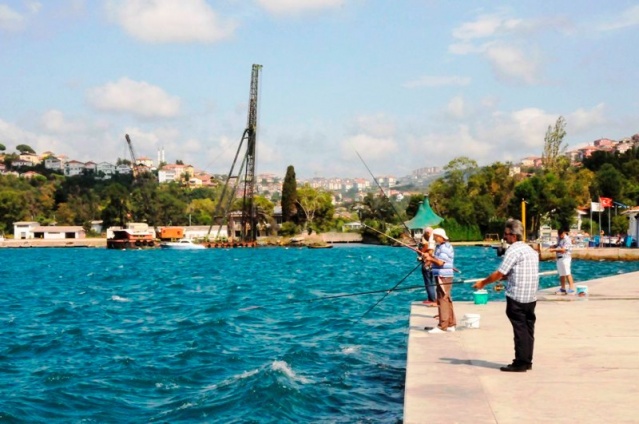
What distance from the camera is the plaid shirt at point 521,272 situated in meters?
9.72

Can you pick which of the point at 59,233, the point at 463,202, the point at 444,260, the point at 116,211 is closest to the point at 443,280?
the point at 444,260

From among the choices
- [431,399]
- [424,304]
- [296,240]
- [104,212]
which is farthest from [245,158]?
[431,399]

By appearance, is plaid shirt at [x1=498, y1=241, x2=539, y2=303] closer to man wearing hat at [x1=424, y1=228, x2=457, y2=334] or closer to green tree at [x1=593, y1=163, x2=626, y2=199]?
man wearing hat at [x1=424, y1=228, x2=457, y2=334]

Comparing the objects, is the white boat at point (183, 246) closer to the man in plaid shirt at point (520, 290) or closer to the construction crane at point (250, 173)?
the construction crane at point (250, 173)

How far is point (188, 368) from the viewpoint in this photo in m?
15.5

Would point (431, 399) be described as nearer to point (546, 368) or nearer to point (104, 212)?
point (546, 368)

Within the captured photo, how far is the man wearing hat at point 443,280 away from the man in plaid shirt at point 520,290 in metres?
3.33

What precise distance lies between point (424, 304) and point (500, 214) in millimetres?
109068

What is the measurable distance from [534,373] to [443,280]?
3794 millimetres

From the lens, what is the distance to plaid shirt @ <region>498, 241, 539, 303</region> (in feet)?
31.9

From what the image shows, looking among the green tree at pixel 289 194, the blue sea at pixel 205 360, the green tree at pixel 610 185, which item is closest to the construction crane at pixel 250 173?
the green tree at pixel 289 194

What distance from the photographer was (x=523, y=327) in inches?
383

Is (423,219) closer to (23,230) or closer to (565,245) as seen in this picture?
(565,245)

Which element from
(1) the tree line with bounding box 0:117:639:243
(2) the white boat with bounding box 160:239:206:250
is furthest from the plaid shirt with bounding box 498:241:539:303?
(2) the white boat with bounding box 160:239:206:250
